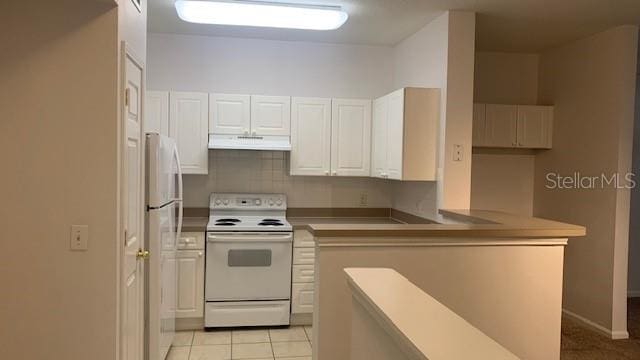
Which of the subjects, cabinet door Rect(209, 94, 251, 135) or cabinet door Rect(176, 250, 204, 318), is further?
cabinet door Rect(209, 94, 251, 135)

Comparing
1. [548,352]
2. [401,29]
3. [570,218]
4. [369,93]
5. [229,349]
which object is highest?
[401,29]

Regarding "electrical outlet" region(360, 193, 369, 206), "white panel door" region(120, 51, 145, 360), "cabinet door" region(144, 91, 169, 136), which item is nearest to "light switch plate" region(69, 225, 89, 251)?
"white panel door" region(120, 51, 145, 360)

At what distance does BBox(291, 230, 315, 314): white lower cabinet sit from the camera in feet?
14.4

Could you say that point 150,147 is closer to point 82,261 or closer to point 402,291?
point 82,261

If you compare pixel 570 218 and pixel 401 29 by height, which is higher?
pixel 401 29

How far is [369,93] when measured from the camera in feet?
16.5

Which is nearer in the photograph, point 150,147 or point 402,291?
point 402,291

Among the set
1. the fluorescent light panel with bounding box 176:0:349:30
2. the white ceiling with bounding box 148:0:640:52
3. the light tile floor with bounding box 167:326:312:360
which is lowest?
the light tile floor with bounding box 167:326:312:360

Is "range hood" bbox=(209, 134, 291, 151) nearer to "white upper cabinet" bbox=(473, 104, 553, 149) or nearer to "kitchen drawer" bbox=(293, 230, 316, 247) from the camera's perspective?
"kitchen drawer" bbox=(293, 230, 316, 247)

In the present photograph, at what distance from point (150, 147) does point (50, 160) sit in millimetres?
838

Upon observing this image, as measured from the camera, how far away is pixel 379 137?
450 cm

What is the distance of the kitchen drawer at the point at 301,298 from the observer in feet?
14.4

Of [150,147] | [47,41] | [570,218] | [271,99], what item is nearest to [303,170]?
[271,99]

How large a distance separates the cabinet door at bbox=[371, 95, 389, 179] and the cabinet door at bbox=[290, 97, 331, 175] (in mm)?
407
